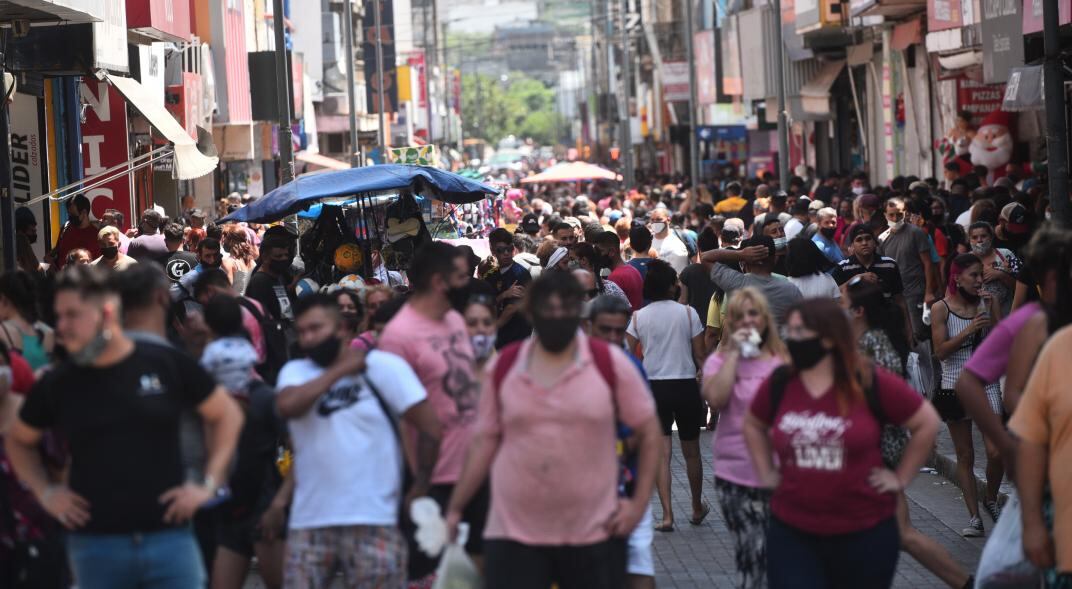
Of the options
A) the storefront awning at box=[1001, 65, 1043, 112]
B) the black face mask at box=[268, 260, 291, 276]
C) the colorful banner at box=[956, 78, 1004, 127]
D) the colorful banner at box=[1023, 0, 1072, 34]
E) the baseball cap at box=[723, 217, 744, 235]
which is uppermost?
the colorful banner at box=[1023, 0, 1072, 34]

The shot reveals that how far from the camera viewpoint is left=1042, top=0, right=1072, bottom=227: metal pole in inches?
496

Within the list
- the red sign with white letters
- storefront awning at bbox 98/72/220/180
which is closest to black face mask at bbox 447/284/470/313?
storefront awning at bbox 98/72/220/180

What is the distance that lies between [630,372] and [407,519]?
124 cm

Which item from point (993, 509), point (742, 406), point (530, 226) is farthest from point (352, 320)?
point (530, 226)

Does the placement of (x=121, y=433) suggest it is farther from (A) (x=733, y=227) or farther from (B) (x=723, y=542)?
(A) (x=733, y=227)

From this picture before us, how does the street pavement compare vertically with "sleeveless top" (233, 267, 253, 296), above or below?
below

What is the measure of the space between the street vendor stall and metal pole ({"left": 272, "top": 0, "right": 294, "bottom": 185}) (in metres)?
3.52

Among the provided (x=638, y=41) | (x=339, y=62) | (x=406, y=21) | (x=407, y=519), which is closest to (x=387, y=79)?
(x=339, y=62)

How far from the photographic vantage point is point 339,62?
198 feet

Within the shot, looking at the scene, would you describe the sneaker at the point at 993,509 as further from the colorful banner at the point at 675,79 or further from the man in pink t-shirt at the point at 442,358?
the colorful banner at the point at 675,79

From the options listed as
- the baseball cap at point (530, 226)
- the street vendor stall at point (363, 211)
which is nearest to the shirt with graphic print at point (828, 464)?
the street vendor stall at point (363, 211)

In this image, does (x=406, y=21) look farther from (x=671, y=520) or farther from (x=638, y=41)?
(x=671, y=520)

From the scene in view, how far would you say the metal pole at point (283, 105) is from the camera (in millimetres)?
19484

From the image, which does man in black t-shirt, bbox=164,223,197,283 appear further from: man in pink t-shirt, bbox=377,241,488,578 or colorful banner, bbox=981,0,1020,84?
colorful banner, bbox=981,0,1020,84
